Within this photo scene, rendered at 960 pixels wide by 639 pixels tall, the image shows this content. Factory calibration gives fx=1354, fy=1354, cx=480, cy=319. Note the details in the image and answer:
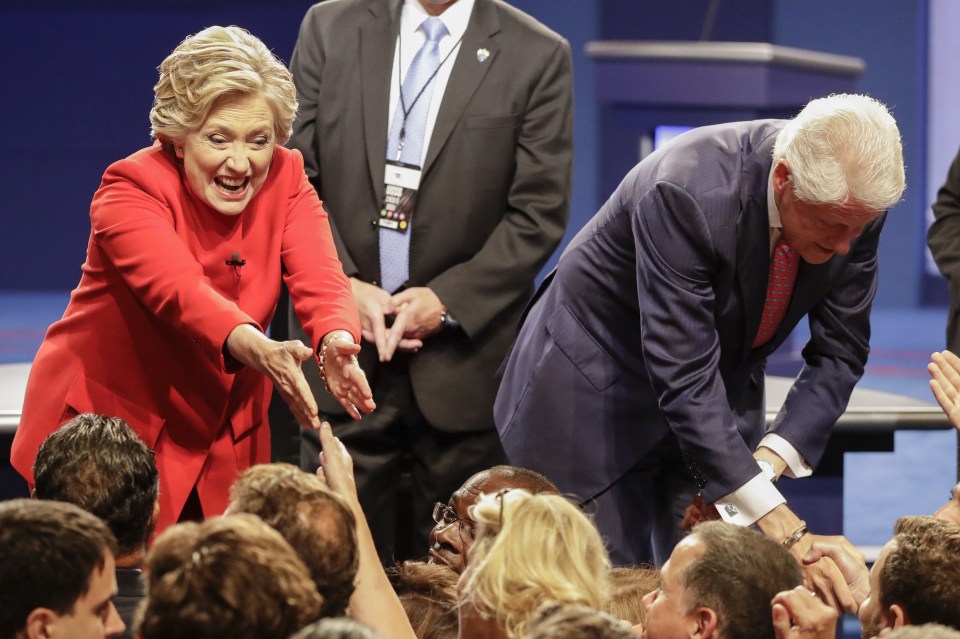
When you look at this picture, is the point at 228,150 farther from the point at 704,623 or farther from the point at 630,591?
the point at 704,623

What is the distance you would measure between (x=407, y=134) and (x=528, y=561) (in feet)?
6.11

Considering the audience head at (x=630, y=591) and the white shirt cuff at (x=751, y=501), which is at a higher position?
the white shirt cuff at (x=751, y=501)

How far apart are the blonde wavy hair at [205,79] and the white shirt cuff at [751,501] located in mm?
1171

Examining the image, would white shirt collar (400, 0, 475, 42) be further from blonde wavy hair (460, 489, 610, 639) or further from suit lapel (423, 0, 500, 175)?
blonde wavy hair (460, 489, 610, 639)

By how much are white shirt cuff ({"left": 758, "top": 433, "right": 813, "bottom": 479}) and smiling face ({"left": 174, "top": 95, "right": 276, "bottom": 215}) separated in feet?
→ 4.00

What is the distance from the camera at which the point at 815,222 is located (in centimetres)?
261

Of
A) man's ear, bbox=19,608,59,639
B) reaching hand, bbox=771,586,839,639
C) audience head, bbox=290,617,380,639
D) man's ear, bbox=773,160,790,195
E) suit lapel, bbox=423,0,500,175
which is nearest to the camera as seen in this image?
audience head, bbox=290,617,380,639

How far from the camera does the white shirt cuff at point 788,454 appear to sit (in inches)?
114

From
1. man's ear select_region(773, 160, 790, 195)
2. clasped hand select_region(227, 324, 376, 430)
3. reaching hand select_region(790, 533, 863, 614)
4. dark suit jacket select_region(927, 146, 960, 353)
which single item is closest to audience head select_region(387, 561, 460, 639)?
clasped hand select_region(227, 324, 376, 430)

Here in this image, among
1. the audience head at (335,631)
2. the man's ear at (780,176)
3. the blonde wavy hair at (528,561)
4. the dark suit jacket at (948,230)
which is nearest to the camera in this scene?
the audience head at (335,631)

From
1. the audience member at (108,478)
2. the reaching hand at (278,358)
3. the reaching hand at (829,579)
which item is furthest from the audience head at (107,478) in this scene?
the reaching hand at (829,579)

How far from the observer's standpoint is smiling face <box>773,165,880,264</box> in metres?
2.56

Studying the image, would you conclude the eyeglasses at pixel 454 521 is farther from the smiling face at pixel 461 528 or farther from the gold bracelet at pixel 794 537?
the gold bracelet at pixel 794 537

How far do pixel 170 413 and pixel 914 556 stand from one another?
141 centimetres
